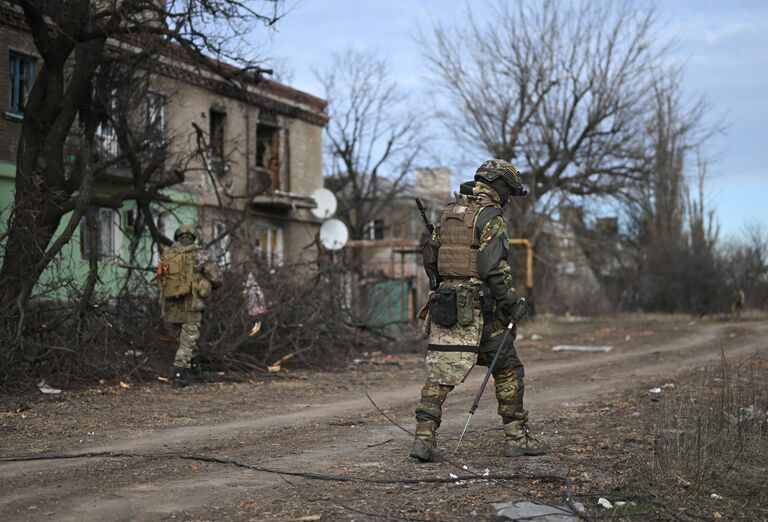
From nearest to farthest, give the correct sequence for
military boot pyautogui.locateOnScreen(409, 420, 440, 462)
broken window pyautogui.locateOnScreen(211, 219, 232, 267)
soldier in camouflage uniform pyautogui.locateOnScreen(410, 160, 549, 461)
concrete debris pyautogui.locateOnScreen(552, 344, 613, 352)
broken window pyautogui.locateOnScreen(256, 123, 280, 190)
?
1. military boot pyautogui.locateOnScreen(409, 420, 440, 462)
2. soldier in camouflage uniform pyautogui.locateOnScreen(410, 160, 549, 461)
3. broken window pyautogui.locateOnScreen(211, 219, 232, 267)
4. concrete debris pyautogui.locateOnScreen(552, 344, 613, 352)
5. broken window pyautogui.locateOnScreen(256, 123, 280, 190)

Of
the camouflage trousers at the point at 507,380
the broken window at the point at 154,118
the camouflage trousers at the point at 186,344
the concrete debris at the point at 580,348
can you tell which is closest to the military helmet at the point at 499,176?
the camouflage trousers at the point at 507,380

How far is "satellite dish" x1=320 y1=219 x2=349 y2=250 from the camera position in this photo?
1788 centimetres

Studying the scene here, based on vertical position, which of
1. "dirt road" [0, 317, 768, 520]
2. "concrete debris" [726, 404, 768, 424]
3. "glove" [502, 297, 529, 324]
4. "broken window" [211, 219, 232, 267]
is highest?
"broken window" [211, 219, 232, 267]

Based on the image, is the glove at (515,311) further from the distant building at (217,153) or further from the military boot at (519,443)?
the distant building at (217,153)

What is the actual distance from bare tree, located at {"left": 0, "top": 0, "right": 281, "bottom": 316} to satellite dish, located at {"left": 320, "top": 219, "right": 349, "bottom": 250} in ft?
15.4

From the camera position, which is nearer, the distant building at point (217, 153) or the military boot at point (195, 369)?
the military boot at point (195, 369)

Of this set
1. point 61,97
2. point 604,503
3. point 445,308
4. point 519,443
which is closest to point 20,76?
point 61,97

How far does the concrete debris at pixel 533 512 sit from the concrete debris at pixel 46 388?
705 centimetres

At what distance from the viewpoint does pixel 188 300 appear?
37.7ft

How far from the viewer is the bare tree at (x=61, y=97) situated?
1128cm

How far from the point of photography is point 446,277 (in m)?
6.54

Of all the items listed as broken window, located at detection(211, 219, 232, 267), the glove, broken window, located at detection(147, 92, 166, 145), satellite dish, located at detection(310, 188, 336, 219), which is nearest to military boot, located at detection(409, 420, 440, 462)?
the glove

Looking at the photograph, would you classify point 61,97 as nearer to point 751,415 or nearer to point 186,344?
point 186,344

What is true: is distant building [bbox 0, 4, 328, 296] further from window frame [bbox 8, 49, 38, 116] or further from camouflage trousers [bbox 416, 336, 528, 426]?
camouflage trousers [bbox 416, 336, 528, 426]
